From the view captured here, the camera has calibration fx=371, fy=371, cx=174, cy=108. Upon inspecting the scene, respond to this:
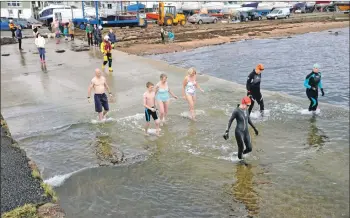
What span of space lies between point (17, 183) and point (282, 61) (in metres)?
21.1

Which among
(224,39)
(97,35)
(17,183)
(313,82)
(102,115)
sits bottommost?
(17,183)

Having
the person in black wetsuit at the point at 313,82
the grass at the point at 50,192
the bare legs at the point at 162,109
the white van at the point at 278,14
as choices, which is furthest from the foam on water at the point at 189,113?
the white van at the point at 278,14

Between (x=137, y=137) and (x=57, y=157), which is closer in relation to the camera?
(x=57, y=157)

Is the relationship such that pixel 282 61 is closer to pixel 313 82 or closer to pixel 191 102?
pixel 313 82

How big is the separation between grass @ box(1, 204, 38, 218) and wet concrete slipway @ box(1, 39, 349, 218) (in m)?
0.60

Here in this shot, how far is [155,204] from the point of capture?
7.03 metres

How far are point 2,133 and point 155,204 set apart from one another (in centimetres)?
587

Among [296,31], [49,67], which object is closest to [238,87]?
[49,67]

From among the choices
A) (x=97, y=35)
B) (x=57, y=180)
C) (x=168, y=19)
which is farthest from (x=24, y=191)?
(x=168, y=19)

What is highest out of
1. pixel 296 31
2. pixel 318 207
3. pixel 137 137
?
pixel 296 31

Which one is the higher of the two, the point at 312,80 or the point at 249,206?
the point at 312,80

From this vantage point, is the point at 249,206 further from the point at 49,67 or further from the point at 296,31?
the point at 296,31

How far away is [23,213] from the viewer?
630cm

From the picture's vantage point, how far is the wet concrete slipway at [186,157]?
7035 millimetres
